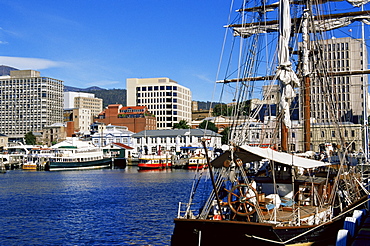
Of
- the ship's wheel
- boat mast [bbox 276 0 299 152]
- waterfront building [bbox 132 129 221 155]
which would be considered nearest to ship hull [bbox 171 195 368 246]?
the ship's wheel

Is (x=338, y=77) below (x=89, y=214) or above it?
above

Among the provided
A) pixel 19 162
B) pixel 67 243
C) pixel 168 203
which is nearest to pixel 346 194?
pixel 67 243

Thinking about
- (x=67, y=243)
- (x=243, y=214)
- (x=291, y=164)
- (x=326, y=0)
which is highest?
(x=326, y=0)

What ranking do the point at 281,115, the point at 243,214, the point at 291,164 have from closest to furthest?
the point at 243,214 < the point at 291,164 < the point at 281,115

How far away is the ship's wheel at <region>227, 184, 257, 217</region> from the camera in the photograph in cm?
2184

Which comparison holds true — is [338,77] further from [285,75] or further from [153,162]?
[285,75]

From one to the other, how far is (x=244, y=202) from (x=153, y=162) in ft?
298

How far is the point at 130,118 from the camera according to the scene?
188 m

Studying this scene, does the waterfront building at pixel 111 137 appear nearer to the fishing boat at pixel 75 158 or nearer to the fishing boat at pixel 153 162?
the fishing boat at pixel 75 158

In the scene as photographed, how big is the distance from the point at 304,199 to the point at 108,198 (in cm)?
3188

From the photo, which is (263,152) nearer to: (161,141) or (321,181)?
(321,181)

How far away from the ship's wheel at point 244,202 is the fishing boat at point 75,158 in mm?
94095

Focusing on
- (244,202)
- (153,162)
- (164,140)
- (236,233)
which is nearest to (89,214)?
(244,202)

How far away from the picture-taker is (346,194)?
2986 centimetres
